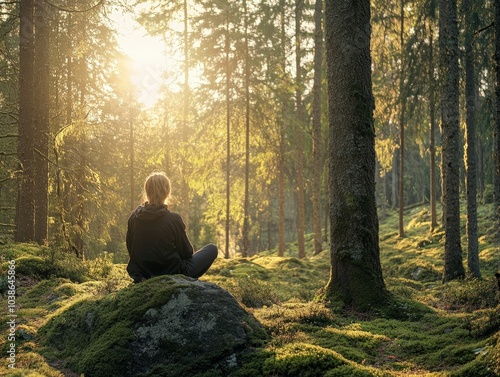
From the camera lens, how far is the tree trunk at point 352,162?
6.97 meters

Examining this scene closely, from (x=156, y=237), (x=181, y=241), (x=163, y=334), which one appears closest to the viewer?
(x=163, y=334)

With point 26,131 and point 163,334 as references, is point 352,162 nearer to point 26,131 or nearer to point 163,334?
point 163,334

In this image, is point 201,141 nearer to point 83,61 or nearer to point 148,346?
point 83,61

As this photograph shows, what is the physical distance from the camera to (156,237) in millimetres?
5559

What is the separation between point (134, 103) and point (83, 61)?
20.1 ft

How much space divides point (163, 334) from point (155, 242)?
1.47m

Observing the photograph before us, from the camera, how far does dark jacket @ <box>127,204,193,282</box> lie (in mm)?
5582

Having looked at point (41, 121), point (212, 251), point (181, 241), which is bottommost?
point (212, 251)

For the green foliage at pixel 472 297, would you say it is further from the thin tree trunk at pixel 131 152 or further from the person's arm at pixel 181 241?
the thin tree trunk at pixel 131 152

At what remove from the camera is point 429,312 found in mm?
6801

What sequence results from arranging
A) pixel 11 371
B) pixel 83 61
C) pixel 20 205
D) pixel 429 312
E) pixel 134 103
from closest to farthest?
pixel 11 371
pixel 429 312
pixel 20 205
pixel 83 61
pixel 134 103

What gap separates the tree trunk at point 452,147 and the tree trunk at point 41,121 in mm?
10622

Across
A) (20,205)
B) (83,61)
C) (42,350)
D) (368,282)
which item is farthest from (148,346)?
(83,61)

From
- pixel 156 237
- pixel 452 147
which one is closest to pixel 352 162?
pixel 156 237
